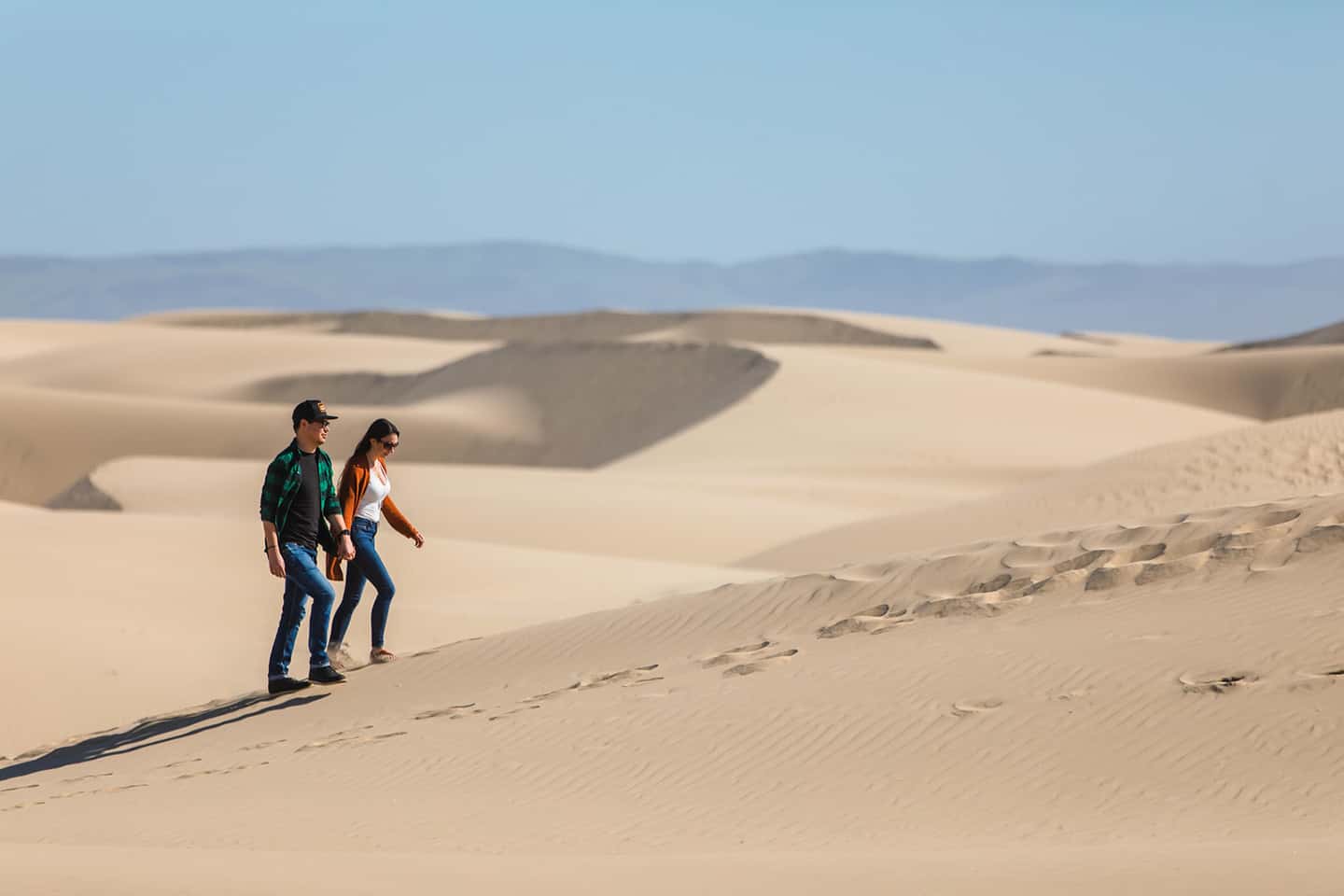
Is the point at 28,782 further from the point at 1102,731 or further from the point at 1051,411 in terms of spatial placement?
the point at 1051,411

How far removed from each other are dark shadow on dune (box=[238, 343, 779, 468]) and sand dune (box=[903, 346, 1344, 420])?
9120 mm

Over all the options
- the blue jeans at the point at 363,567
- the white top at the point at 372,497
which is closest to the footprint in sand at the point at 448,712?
the blue jeans at the point at 363,567

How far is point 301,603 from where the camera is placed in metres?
9.04

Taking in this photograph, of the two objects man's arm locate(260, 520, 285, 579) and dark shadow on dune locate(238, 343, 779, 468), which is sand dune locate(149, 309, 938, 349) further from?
man's arm locate(260, 520, 285, 579)

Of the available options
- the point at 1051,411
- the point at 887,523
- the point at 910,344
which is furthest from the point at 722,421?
the point at 910,344

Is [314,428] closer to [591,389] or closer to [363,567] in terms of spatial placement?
[363,567]

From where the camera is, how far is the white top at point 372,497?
9.31 metres

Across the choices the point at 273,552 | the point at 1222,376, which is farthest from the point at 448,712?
the point at 1222,376

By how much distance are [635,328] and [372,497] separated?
71.0m

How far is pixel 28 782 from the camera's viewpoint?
8852 millimetres

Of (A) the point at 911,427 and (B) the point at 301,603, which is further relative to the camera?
(A) the point at 911,427

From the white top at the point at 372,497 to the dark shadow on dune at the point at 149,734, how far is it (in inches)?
46.2

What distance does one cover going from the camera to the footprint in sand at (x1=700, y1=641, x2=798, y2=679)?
8914mm

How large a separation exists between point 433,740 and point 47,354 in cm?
6027
